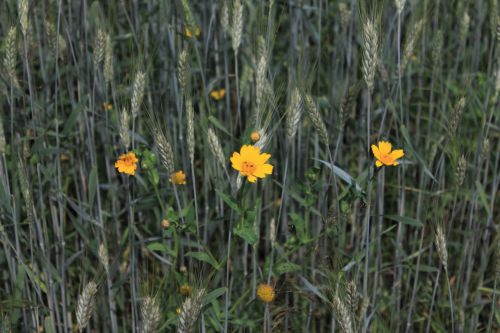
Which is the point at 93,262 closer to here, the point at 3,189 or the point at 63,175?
the point at 63,175

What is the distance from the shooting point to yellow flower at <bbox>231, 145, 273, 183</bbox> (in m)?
1.24

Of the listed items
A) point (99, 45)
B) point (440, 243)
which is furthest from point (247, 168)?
point (99, 45)

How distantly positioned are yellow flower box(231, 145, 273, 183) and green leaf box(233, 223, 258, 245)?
0.12 metres

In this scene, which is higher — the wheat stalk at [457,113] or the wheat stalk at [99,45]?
the wheat stalk at [99,45]

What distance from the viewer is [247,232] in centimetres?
132

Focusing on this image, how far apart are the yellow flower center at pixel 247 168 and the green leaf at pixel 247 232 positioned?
5.2 inches

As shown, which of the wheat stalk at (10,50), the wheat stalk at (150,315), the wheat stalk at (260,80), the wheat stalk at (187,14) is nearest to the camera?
the wheat stalk at (150,315)

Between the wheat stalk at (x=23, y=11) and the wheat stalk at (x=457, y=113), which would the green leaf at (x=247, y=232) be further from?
the wheat stalk at (x=23, y=11)

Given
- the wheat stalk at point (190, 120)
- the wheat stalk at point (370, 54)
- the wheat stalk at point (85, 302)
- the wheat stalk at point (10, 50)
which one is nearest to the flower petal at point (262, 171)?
the wheat stalk at point (190, 120)

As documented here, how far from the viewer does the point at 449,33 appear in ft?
7.70

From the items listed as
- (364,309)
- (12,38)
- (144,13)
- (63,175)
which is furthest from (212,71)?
(364,309)

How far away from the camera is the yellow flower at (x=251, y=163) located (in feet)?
4.07

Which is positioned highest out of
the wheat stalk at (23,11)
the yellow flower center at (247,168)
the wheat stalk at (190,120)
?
the wheat stalk at (23,11)

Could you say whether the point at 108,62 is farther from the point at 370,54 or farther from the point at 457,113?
the point at 457,113
